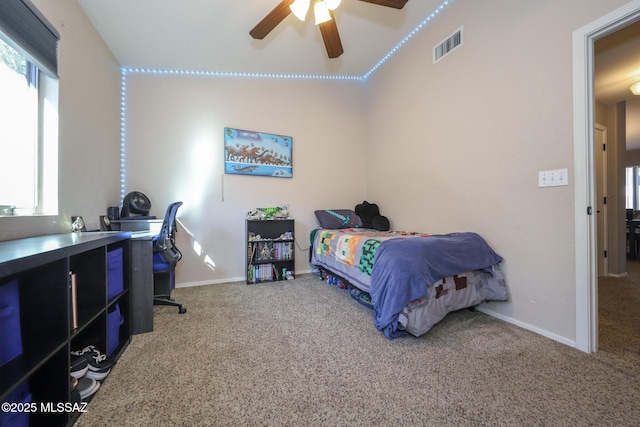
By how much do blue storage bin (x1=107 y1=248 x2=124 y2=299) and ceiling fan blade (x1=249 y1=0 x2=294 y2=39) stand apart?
207 cm

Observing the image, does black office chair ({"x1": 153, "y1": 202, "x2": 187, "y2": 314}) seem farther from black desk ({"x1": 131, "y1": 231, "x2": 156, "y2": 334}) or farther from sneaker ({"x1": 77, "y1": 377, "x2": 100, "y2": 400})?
sneaker ({"x1": 77, "y1": 377, "x2": 100, "y2": 400})

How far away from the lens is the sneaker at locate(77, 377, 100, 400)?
3.95 feet

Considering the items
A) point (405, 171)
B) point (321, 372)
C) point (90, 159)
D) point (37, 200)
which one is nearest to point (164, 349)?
point (321, 372)

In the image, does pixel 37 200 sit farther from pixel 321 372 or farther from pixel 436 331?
pixel 436 331

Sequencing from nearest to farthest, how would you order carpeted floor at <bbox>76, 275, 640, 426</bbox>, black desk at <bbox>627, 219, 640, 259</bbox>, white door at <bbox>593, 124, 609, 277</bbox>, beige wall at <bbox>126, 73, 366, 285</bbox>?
carpeted floor at <bbox>76, 275, 640, 426</bbox>
beige wall at <bbox>126, 73, 366, 285</bbox>
white door at <bbox>593, 124, 609, 277</bbox>
black desk at <bbox>627, 219, 640, 259</bbox>

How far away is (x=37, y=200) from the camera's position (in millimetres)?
1739

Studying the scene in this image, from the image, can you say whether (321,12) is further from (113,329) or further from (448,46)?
(113,329)

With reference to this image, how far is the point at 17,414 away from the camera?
0.92 metres

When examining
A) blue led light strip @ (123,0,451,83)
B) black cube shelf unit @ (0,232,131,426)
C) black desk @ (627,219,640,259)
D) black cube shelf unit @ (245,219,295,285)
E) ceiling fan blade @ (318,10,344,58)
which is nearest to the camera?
black cube shelf unit @ (0,232,131,426)

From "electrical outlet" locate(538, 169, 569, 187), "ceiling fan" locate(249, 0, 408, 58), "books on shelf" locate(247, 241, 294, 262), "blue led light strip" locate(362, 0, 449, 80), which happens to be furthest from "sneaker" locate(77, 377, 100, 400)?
"blue led light strip" locate(362, 0, 449, 80)

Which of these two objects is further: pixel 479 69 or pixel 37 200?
pixel 479 69

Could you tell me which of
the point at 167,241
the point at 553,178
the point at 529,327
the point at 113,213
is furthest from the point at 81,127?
the point at 529,327

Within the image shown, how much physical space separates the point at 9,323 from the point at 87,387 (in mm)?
558

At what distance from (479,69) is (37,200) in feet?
12.1
